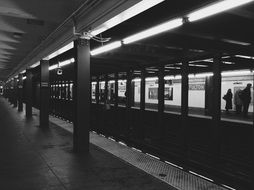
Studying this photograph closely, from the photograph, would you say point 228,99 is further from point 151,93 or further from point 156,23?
point 156,23

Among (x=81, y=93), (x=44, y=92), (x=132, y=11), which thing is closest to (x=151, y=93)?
(x=44, y=92)

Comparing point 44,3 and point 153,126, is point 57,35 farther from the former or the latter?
point 153,126

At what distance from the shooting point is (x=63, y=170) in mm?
4832

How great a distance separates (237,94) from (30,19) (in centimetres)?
809

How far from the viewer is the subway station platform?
4.09 meters

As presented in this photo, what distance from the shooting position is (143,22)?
6.53 meters

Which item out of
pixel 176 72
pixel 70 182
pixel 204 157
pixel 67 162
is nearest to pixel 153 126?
pixel 176 72

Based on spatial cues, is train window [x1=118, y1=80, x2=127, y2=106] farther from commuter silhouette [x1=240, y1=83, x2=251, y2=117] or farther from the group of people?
commuter silhouette [x1=240, y1=83, x2=251, y2=117]

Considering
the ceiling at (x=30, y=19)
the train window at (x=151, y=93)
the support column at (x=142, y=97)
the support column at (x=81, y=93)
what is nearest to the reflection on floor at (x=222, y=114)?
the train window at (x=151, y=93)

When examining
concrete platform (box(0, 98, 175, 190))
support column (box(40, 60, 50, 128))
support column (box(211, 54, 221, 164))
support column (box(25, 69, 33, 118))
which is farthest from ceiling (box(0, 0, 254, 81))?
support column (box(25, 69, 33, 118))

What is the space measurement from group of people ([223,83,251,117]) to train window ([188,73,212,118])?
0.71 m

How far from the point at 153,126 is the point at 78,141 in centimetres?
686

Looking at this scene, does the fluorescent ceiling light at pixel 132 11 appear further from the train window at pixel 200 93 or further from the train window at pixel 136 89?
the train window at pixel 136 89

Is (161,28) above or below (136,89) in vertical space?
above
